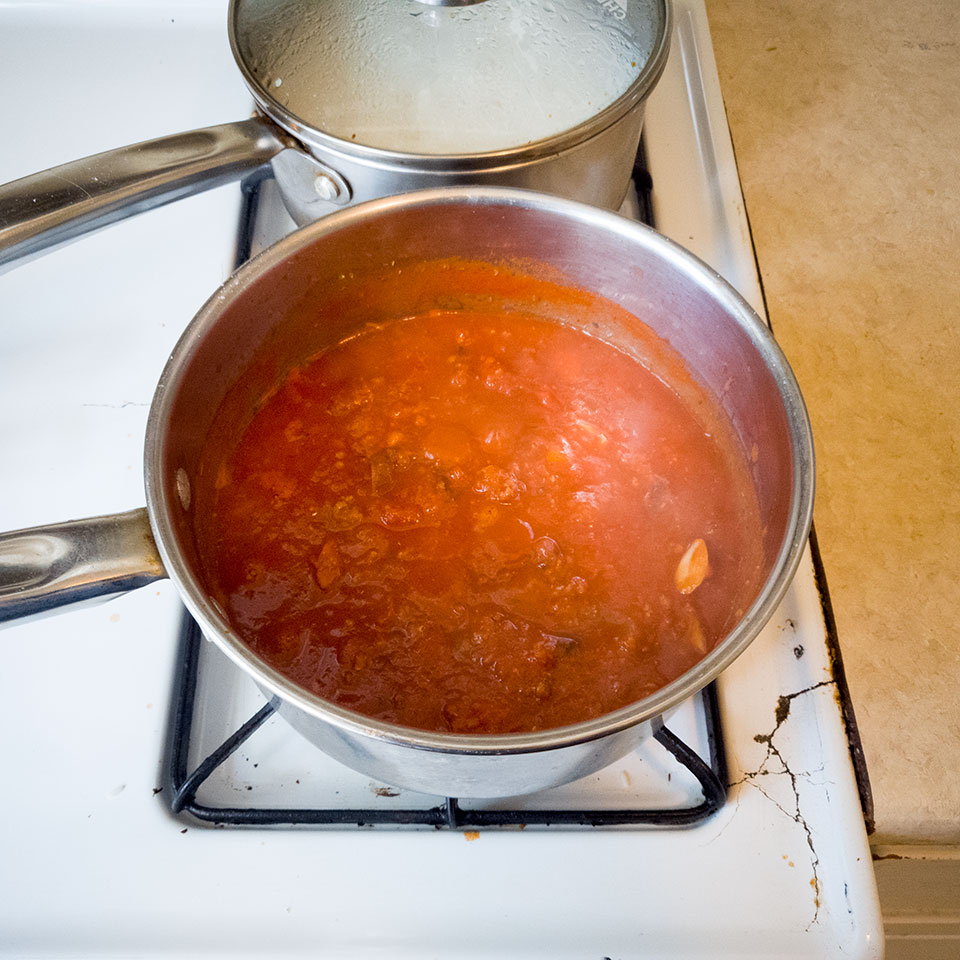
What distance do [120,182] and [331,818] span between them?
1.92 ft

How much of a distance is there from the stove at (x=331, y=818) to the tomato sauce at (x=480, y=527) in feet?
0.27

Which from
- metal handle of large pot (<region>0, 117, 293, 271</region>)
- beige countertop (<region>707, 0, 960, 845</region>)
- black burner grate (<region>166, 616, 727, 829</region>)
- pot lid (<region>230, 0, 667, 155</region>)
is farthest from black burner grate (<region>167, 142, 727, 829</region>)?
pot lid (<region>230, 0, 667, 155</region>)

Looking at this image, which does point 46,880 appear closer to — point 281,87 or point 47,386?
point 47,386

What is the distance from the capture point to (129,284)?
36.6 inches

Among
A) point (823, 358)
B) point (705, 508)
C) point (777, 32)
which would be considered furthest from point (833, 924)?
point (777, 32)

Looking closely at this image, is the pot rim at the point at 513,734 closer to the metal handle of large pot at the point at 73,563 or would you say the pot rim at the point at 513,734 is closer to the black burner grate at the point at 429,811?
the metal handle of large pot at the point at 73,563

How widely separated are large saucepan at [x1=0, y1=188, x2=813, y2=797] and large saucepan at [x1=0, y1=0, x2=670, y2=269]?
7 centimetres

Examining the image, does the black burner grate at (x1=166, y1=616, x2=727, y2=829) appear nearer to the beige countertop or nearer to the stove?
the stove

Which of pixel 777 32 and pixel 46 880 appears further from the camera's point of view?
pixel 777 32

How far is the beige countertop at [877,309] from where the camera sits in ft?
2.45

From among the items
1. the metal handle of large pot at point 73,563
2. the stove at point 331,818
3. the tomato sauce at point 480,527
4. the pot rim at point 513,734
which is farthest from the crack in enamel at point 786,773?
the metal handle of large pot at point 73,563

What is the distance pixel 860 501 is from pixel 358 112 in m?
0.65

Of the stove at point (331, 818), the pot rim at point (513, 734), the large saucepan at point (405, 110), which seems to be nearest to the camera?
the pot rim at point (513, 734)

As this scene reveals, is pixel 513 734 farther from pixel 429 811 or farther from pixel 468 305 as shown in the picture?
pixel 468 305
